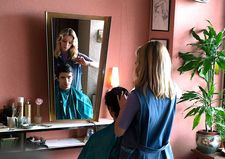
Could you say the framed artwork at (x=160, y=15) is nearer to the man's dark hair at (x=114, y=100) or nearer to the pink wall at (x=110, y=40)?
the pink wall at (x=110, y=40)

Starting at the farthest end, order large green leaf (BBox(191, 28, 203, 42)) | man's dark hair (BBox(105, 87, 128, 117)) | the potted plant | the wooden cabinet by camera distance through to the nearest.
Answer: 1. large green leaf (BBox(191, 28, 203, 42))
2. the potted plant
3. the wooden cabinet
4. man's dark hair (BBox(105, 87, 128, 117))

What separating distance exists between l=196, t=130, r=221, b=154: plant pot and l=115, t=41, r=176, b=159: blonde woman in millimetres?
1275

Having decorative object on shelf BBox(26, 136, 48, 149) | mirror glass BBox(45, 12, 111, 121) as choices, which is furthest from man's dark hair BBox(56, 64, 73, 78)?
decorative object on shelf BBox(26, 136, 48, 149)

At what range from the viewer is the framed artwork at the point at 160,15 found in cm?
325

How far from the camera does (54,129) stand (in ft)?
9.35

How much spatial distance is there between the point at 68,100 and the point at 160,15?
1.18 meters

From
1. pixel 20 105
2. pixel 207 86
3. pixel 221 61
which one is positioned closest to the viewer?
pixel 20 105

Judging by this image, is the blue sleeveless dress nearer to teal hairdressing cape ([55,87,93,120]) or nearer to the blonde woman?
the blonde woman

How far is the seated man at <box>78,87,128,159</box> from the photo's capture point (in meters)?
2.10

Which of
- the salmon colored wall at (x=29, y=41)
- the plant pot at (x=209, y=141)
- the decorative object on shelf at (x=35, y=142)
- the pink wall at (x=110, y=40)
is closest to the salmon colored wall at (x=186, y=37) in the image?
the pink wall at (x=110, y=40)

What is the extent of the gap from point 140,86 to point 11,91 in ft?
4.59

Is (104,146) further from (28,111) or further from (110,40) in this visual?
(110,40)

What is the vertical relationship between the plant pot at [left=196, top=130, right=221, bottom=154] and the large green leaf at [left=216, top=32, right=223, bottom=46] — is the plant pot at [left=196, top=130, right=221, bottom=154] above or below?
below

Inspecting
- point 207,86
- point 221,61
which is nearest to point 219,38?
point 221,61
